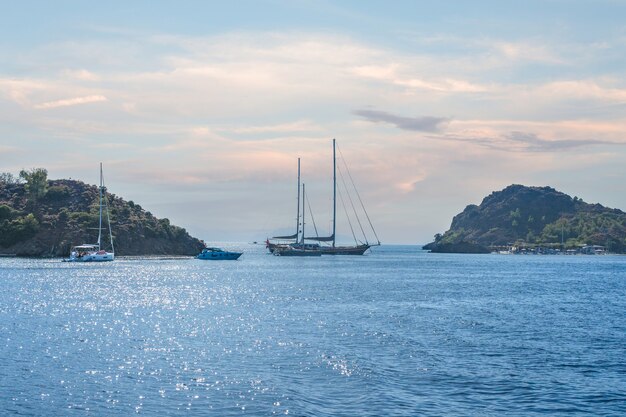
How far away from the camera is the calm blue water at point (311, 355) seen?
34406 millimetres

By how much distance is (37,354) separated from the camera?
4622cm

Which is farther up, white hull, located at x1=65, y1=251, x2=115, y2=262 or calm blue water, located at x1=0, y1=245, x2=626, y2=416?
white hull, located at x1=65, y1=251, x2=115, y2=262

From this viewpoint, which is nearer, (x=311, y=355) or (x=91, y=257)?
(x=311, y=355)

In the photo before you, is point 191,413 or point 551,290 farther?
point 551,290

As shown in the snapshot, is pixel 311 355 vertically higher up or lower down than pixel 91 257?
lower down

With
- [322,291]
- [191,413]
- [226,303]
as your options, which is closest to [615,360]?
[191,413]

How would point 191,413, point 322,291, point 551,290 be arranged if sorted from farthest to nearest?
point 551,290 → point 322,291 → point 191,413

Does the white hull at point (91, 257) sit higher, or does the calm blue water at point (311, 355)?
the white hull at point (91, 257)

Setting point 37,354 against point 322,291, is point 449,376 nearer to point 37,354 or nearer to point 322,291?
point 37,354

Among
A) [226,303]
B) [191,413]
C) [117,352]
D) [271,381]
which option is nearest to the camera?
[191,413]

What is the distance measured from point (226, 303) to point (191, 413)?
5062 centimetres

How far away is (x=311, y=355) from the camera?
152ft

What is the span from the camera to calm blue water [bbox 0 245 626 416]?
34406mm

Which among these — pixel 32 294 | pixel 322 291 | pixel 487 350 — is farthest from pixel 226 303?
pixel 487 350
